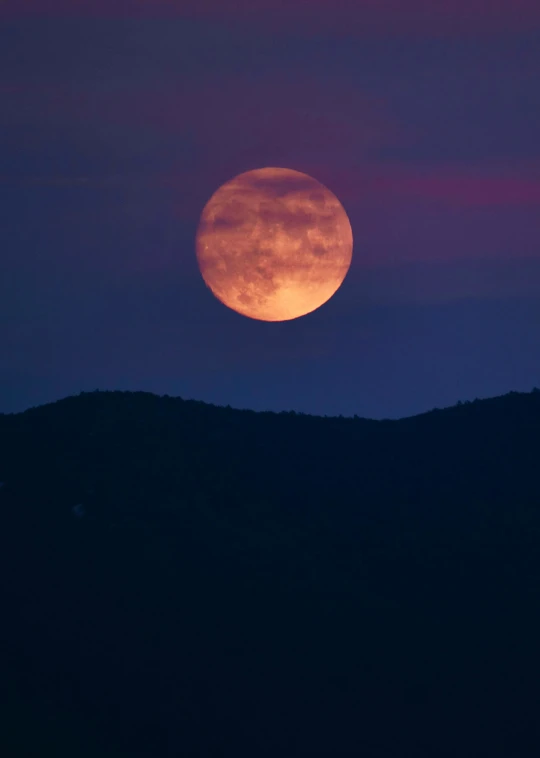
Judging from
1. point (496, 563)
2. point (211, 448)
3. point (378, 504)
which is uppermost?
point (211, 448)

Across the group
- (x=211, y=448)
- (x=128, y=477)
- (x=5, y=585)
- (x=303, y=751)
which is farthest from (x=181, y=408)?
(x=303, y=751)

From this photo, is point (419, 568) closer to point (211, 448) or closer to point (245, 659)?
point (245, 659)

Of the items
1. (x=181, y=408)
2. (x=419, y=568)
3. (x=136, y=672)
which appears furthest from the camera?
(x=181, y=408)

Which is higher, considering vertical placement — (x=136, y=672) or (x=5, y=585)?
(x=5, y=585)

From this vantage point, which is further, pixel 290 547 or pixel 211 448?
pixel 211 448

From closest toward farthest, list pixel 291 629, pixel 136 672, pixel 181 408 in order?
1. pixel 136 672
2. pixel 291 629
3. pixel 181 408

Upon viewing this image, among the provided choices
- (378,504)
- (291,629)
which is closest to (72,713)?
(291,629)

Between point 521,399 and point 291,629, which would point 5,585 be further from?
point 521,399
